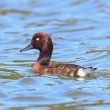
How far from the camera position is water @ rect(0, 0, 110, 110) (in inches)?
473

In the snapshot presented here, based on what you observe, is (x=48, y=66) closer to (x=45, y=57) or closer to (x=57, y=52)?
(x=45, y=57)

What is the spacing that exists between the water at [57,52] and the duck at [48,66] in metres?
0.16

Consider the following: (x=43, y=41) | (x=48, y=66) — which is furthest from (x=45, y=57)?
(x=48, y=66)

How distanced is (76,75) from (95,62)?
9.57 ft

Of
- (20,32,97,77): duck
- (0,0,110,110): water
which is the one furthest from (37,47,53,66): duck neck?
(0,0,110,110): water

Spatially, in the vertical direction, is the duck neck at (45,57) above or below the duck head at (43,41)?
below

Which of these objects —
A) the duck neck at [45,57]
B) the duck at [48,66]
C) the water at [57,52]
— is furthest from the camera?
the duck neck at [45,57]

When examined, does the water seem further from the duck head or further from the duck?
the duck head

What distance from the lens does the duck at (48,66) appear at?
1348 cm

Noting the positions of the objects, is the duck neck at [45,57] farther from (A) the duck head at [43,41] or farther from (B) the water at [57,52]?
(B) the water at [57,52]

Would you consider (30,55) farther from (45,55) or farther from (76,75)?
(76,75)

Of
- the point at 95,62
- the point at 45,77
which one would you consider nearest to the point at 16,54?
the point at 95,62

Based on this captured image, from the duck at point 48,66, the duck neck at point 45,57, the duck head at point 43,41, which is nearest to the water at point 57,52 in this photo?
the duck at point 48,66

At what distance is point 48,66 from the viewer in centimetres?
1430
